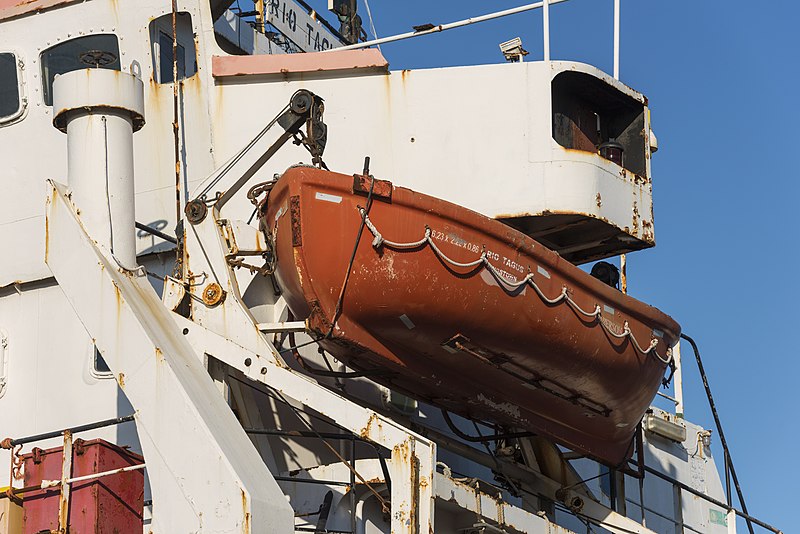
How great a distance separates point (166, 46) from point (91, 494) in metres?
4.74

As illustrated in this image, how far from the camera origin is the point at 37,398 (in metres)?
13.2

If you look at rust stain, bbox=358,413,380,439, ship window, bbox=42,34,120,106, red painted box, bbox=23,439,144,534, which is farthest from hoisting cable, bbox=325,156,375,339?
ship window, bbox=42,34,120,106

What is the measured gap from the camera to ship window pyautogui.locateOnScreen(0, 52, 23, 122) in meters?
14.0

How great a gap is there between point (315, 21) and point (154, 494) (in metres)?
8.39

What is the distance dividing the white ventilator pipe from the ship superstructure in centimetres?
2

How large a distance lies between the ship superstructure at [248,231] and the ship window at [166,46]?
0.07 feet

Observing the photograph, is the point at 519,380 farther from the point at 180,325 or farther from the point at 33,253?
the point at 33,253

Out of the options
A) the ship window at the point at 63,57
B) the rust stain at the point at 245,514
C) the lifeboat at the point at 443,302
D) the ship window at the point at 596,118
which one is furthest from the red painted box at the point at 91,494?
the ship window at the point at 596,118

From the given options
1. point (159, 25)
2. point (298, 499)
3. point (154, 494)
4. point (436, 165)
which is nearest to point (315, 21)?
point (159, 25)

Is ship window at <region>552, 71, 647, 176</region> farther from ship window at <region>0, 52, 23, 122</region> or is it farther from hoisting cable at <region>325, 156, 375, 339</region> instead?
ship window at <region>0, 52, 23, 122</region>

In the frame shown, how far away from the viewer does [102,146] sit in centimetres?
1133

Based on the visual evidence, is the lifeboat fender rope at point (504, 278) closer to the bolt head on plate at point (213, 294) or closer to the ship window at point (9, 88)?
the bolt head on plate at point (213, 294)

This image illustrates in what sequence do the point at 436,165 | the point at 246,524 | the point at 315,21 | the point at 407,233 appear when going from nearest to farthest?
1. the point at 246,524
2. the point at 407,233
3. the point at 436,165
4. the point at 315,21

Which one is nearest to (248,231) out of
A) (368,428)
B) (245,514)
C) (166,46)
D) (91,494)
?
(368,428)
